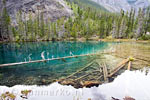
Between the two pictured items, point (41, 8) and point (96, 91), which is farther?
point (41, 8)

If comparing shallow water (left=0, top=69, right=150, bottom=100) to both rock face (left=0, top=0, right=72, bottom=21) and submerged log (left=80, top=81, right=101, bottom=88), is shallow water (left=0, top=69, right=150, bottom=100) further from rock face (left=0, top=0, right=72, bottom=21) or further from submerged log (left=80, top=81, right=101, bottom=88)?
rock face (left=0, top=0, right=72, bottom=21)

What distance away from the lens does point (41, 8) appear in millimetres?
74562

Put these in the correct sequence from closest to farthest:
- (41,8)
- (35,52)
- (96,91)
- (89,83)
Result: (96,91)
(89,83)
(35,52)
(41,8)

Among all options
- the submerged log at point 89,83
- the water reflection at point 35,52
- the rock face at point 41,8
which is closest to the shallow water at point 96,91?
the submerged log at point 89,83

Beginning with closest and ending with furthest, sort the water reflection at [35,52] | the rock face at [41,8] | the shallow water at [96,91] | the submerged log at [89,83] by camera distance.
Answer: the shallow water at [96,91] < the submerged log at [89,83] < the water reflection at [35,52] < the rock face at [41,8]

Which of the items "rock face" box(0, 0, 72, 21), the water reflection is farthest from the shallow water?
"rock face" box(0, 0, 72, 21)

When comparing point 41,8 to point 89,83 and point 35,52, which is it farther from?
point 89,83

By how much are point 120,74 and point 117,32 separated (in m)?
53.4

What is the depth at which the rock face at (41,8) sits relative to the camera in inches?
2699

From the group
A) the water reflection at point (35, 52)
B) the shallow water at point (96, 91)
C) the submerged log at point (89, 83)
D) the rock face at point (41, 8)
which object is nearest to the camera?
the shallow water at point (96, 91)

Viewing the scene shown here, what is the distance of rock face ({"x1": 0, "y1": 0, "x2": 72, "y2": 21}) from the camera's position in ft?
225

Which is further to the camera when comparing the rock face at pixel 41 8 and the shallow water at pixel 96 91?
the rock face at pixel 41 8

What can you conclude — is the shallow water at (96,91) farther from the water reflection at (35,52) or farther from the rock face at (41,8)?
the rock face at (41,8)

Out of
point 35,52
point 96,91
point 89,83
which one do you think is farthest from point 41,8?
point 96,91
